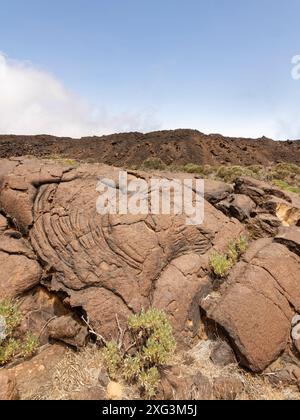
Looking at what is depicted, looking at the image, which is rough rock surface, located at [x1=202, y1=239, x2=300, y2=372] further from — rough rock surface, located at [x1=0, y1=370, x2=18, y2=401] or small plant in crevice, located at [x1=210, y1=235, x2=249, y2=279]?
rough rock surface, located at [x1=0, y1=370, x2=18, y2=401]

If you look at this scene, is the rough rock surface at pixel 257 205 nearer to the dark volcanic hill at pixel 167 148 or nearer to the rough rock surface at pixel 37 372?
the rough rock surface at pixel 37 372

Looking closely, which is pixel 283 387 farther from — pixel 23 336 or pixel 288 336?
pixel 23 336

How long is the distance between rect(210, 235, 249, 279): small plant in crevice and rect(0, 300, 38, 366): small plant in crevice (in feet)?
11.7

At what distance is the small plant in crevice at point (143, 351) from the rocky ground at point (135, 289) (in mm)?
165

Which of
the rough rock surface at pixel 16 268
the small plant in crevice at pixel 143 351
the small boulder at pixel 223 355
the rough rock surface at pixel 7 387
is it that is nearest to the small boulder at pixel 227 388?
the small boulder at pixel 223 355

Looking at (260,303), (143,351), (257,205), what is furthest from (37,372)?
(257,205)

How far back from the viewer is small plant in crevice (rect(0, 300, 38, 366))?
5.02m

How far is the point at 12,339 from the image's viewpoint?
5176 mm

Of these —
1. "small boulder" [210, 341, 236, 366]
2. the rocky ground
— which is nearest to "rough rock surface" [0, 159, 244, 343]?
the rocky ground

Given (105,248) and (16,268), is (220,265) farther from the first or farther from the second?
(16,268)

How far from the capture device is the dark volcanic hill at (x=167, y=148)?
43000 mm

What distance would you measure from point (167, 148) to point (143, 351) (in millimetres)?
40570
